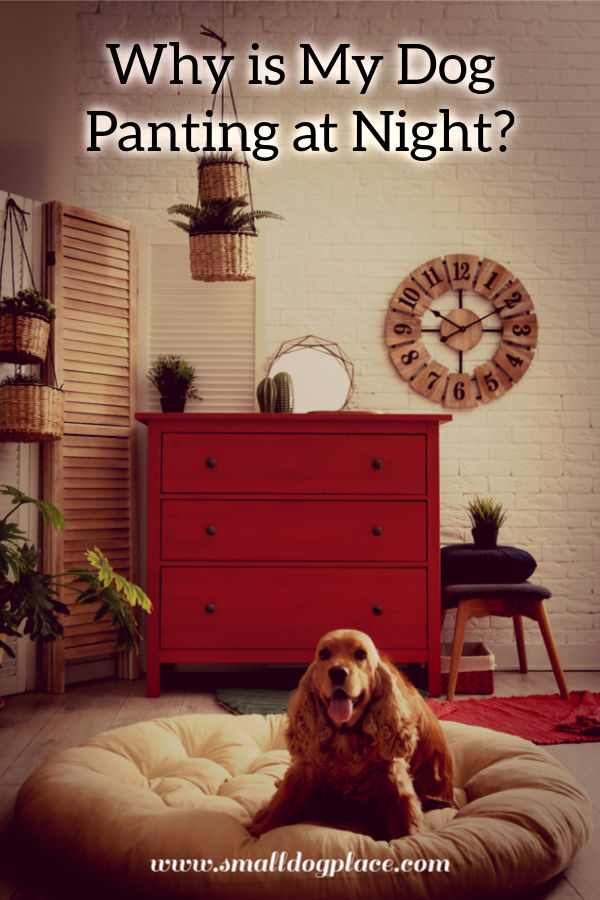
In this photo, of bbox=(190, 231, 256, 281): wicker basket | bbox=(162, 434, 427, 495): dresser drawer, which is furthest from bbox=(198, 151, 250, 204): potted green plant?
bbox=(162, 434, 427, 495): dresser drawer

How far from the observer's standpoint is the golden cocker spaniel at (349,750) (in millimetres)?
1952

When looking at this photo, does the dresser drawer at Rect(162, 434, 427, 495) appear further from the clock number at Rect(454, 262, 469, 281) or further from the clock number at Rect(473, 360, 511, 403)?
the clock number at Rect(454, 262, 469, 281)

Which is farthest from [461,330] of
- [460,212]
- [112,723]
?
[112,723]

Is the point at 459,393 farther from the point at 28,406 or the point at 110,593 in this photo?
the point at 28,406

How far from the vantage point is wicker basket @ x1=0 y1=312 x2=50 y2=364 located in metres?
3.71

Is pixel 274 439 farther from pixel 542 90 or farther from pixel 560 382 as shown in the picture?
pixel 542 90

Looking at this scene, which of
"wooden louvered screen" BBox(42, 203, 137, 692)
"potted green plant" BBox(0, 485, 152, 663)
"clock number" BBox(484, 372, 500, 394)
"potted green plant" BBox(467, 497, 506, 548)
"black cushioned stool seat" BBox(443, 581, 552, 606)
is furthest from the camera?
"clock number" BBox(484, 372, 500, 394)

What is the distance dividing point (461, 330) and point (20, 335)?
2.32 m

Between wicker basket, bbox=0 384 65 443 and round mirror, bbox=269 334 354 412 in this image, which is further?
round mirror, bbox=269 334 354 412

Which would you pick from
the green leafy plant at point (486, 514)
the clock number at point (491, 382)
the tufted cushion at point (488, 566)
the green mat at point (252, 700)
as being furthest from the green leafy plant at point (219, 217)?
the green mat at point (252, 700)

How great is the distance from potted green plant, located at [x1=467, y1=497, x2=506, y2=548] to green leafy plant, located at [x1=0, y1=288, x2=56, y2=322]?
2.24m

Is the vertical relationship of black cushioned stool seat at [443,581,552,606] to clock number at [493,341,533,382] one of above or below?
below

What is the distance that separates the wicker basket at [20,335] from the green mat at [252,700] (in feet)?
5.76

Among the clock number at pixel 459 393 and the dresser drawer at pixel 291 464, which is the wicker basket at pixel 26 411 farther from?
the clock number at pixel 459 393
